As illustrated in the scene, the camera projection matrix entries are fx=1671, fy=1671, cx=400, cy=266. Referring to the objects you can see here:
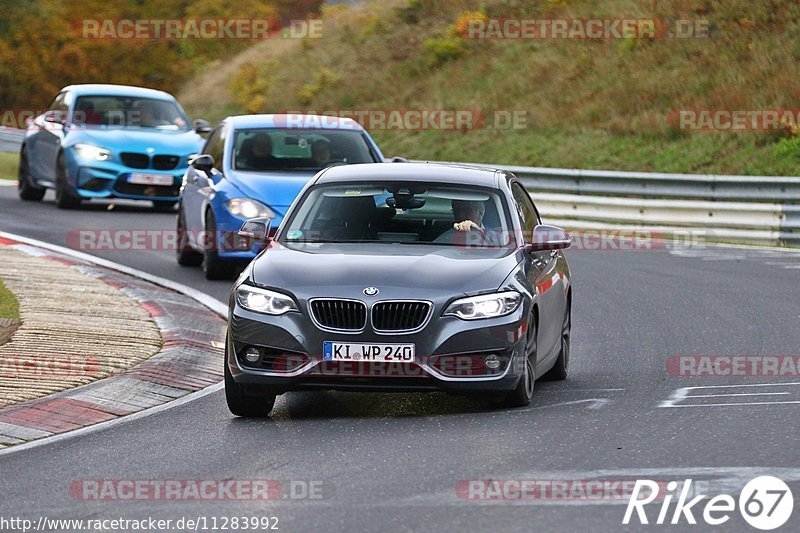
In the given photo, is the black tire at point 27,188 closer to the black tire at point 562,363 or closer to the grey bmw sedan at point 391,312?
the black tire at point 562,363

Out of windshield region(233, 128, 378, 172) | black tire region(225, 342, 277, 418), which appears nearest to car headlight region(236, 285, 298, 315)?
black tire region(225, 342, 277, 418)

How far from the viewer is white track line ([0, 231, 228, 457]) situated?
9070mm

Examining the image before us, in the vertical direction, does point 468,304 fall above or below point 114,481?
above

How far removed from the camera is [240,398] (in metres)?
9.68

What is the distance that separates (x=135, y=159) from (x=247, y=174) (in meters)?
7.11

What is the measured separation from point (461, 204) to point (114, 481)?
358cm

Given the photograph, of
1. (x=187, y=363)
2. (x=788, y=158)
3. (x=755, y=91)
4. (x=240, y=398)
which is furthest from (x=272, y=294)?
(x=755, y=91)

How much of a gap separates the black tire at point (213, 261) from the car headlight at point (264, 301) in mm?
7194

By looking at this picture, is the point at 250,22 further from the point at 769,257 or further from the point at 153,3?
the point at 769,257

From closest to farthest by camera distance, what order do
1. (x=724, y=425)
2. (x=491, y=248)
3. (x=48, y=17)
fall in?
(x=724, y=425)
(x=491, y=248)
(x=48, y=17)
